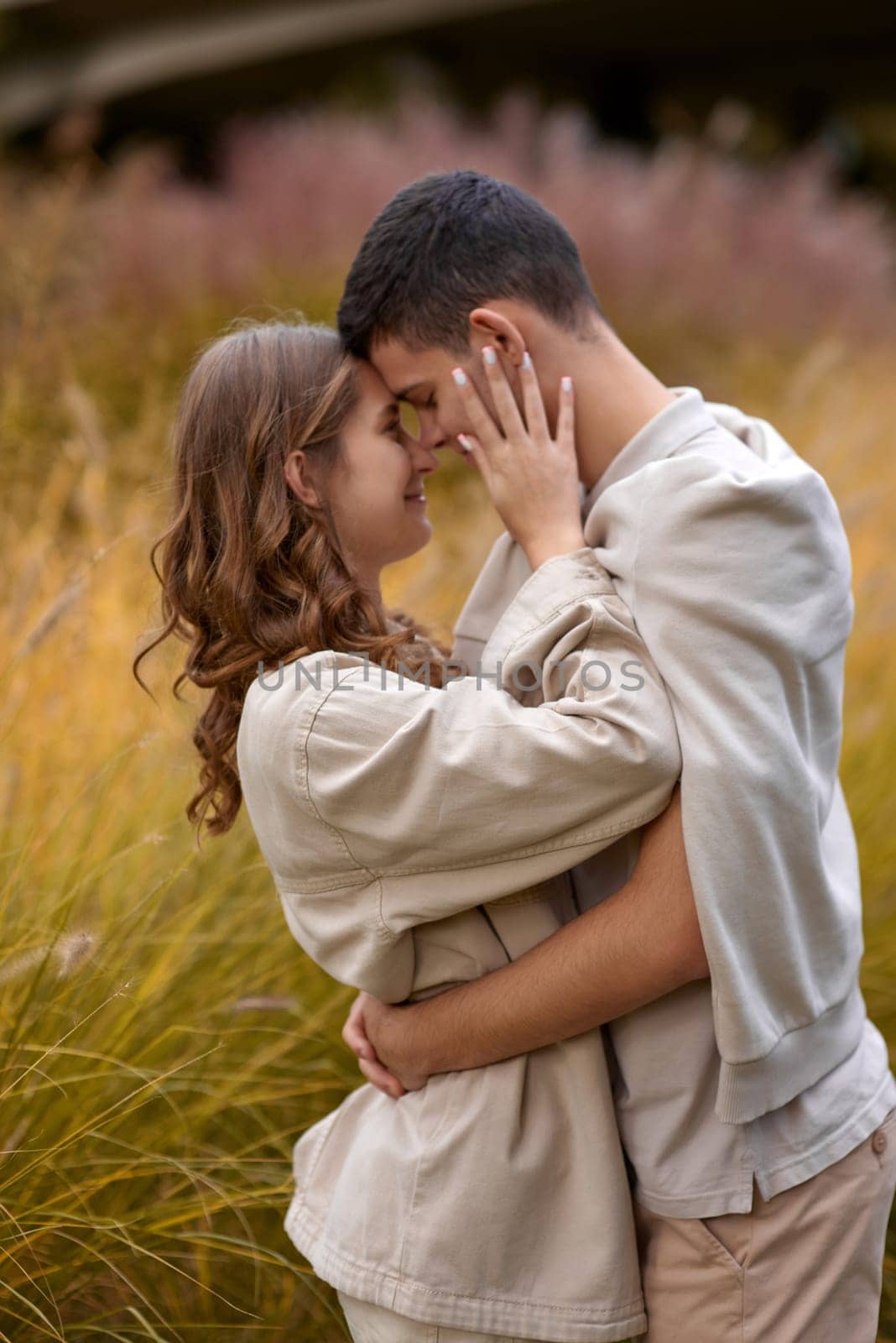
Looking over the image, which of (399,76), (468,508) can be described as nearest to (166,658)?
(468,508)

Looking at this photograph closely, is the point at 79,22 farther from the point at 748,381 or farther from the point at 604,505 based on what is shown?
the point at 604,505

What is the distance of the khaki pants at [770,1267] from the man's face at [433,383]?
108cm

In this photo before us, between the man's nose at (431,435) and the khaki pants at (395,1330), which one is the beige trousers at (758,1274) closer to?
the khaki pants at (395,1330)

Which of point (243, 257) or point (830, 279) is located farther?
point (830, 279)

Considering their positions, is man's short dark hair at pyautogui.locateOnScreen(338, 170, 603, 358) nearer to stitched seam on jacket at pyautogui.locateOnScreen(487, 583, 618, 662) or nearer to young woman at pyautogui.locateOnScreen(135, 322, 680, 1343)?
young woman at pyautogui.locateOnScreen(135, 322, 680, 1343)

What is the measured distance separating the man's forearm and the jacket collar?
566 mm

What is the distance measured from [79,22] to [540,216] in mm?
11609

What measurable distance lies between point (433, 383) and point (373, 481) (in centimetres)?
16

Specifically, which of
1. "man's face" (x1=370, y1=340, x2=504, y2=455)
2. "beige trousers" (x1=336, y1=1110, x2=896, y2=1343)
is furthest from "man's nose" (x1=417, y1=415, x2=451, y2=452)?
→ "beige trousers" (x1=336, y1=1110, x2=896, y2=1343)

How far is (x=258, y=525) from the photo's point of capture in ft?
5.61

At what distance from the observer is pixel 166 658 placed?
2.28m

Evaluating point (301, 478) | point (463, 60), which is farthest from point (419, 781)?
point (463, 60)

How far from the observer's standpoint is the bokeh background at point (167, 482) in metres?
1.98

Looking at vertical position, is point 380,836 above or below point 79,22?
above
